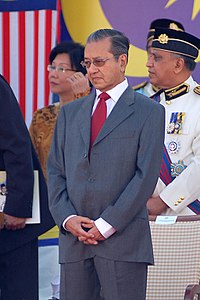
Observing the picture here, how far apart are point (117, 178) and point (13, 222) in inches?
33.4

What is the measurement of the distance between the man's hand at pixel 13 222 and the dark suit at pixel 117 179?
1.93 ft

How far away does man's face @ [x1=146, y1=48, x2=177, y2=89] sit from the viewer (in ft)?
13.9

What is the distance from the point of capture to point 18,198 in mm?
3734

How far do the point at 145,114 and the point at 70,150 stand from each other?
1.09 ft

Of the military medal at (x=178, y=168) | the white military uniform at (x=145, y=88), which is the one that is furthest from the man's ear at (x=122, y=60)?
the white military uniform at (x=145, y=88)

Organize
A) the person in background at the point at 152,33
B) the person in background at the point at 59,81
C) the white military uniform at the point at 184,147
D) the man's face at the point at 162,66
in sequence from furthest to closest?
the person in background at the point at 59,81 < the person in background at the point at 152,33 < the man's face at the point at 162,66 < the white military uniform at the point at 184,147

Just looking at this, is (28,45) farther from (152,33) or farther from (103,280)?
(103,280)

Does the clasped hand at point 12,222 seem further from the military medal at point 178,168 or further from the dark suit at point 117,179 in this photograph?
the military medal at point 178,168

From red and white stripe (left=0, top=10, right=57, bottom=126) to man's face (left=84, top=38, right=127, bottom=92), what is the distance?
7.52 ft

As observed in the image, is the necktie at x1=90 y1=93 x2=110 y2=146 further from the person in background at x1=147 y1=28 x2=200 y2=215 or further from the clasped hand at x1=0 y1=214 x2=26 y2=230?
the person in background at x1=147 y1=28 x2=200 y2=215

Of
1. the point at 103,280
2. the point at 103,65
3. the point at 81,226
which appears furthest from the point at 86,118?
the point at 103,280

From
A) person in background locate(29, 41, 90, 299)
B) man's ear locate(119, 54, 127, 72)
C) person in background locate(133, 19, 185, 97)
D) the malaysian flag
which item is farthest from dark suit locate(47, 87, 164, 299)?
the malaysian flag

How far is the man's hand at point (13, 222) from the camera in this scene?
12.3ft

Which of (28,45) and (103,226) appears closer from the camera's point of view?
(103,226)
